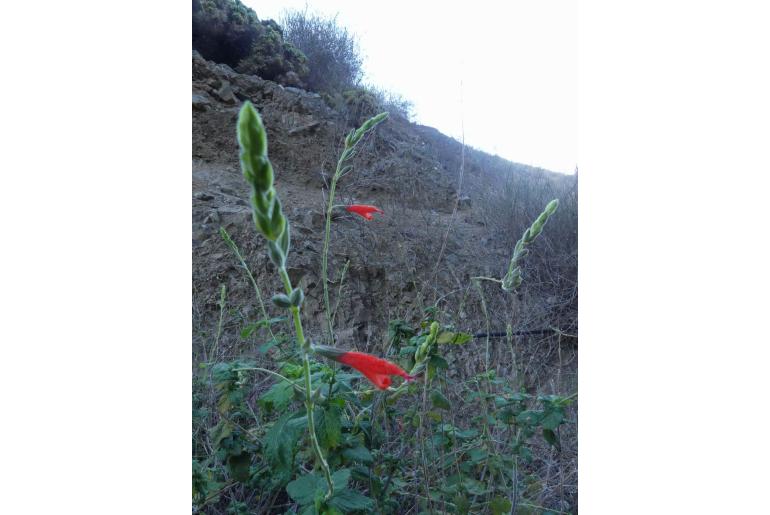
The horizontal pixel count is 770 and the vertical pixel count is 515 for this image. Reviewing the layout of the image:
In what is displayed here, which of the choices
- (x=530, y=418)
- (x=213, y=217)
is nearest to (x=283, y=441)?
(x=530, y=418)

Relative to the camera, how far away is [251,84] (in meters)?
1.76

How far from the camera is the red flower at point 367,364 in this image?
Result: 21.2 inches

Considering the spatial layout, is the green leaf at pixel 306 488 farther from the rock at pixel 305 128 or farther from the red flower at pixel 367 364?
the rock at pixel 305 128

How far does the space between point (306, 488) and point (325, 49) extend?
134cm

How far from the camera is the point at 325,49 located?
5.29ft

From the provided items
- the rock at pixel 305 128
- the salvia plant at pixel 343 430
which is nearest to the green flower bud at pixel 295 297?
the salvia plant at pixel 343 430

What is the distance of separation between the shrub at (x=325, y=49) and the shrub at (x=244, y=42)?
0.12 ft

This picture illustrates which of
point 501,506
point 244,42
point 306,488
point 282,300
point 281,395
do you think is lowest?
point 501,506

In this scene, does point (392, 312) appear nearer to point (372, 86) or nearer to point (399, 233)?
point (399, 233)

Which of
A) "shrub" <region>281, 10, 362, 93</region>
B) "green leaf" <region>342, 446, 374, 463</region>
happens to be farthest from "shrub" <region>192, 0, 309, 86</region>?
"green leaf" <region>342, 446, 374, 463</region>

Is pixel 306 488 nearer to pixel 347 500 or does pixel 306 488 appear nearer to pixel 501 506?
pixel 347 500
